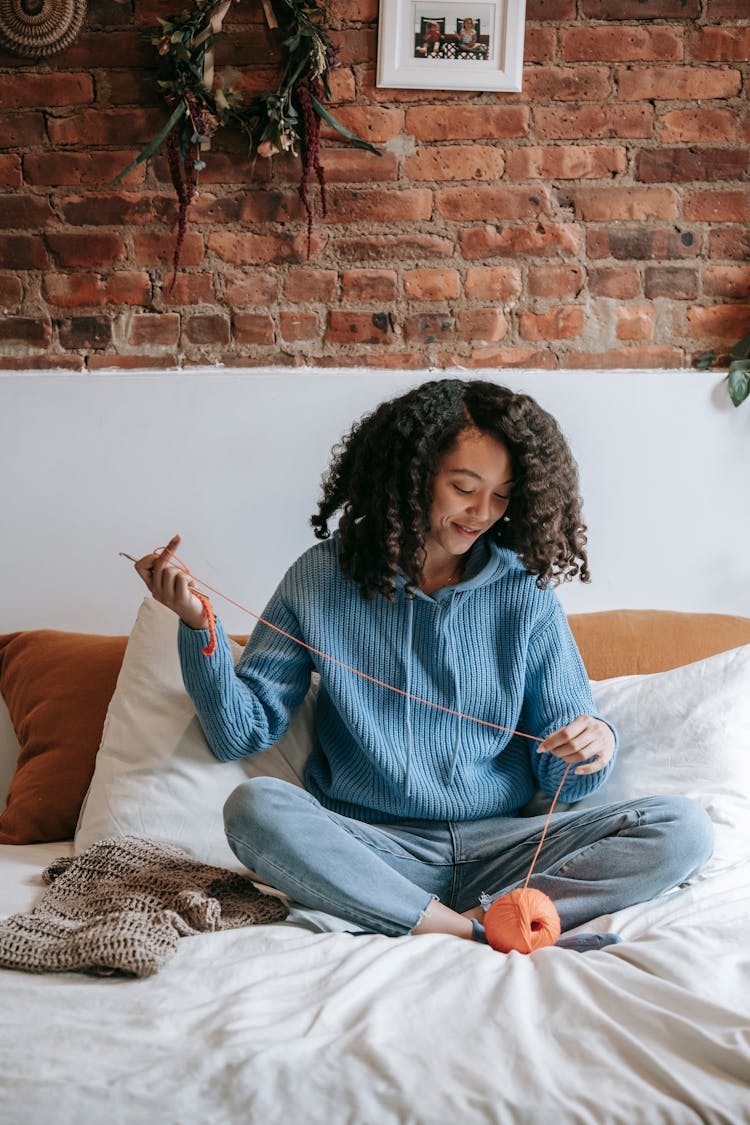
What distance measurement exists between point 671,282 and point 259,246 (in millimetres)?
811

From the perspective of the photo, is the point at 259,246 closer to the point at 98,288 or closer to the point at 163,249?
the point at 163,249

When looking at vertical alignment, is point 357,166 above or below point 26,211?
above

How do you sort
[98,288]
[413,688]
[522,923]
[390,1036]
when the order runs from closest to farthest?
[390,1036]
[522,923]
[413,688]
[98,288]

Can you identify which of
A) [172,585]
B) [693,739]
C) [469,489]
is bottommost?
[693,739]

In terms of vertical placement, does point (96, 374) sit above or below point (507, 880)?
above

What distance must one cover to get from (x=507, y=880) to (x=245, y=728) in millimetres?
434

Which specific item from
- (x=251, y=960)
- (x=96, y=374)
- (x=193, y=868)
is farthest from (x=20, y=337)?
(x=251, y=960)

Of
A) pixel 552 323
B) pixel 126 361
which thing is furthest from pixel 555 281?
pixel 126 361

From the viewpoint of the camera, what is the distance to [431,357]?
2.11 metres

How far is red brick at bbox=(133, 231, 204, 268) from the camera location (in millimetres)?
2068

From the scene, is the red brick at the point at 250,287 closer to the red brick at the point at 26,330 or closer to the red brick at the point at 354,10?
the red brick at the point at 26,330

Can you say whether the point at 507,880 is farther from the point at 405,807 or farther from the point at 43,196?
the point at 43,196

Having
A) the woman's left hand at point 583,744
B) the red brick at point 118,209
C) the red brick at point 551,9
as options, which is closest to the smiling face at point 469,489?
the woman's left hand at point 583,744

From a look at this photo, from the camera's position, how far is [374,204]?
81.6 inches
